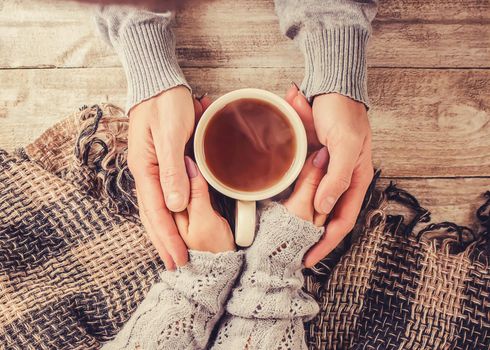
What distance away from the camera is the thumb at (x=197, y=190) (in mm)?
816

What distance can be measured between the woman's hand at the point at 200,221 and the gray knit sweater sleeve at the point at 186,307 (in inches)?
0.7

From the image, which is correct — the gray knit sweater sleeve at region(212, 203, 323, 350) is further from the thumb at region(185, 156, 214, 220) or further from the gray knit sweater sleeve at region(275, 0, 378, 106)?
the gray knit sweater sleeve at region(275, 0, 378, 106)

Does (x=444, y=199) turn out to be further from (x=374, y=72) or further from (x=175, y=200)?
(x=175, y=200)

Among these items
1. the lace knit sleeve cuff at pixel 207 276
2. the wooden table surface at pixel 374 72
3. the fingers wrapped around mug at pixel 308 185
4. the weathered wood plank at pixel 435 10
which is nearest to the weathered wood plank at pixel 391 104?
the wooden table surface at pixel 374 72

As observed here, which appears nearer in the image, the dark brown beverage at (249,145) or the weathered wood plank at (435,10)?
the dark brown beverage at (249,145)

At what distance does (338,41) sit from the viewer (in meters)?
0.86

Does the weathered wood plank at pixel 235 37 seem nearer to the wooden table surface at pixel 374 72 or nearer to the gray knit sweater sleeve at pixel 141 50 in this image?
the wooden table surface at pixel 374 72

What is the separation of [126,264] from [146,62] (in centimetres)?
36

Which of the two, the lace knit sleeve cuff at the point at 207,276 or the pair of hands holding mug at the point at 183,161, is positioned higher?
the pair of hands holding mug at the point at 183,161

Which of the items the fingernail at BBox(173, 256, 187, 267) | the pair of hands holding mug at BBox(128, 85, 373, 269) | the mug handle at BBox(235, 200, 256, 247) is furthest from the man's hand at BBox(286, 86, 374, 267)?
the fingernail at BBox(173, 256, 187, 267)

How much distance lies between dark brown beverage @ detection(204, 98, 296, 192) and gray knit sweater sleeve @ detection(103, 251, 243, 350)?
0.43 feet

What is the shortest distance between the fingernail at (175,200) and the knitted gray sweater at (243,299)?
0.28ft

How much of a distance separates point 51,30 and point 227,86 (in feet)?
1.17

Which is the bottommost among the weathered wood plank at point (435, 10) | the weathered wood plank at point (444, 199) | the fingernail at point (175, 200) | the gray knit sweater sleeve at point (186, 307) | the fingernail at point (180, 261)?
the gray knit sweater sleeve at point (186, 307)
